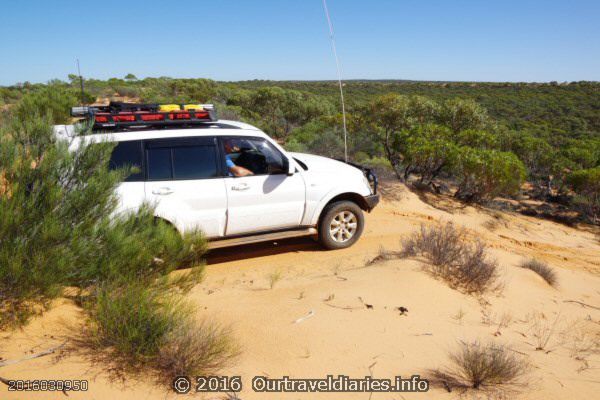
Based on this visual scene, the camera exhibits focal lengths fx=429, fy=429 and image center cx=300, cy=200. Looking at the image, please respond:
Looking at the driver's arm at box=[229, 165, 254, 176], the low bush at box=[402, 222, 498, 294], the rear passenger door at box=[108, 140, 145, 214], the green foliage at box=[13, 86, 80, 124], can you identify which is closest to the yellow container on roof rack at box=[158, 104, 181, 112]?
the rear passenger door at box=[108, 140, 145, 214]

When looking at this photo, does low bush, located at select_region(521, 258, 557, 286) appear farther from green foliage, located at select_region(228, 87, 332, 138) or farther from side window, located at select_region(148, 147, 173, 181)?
green foliage, located at select_region(228, 87, 332, 138)

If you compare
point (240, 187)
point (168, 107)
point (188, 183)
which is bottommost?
point (240, 187)

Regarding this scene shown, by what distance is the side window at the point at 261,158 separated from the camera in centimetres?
609

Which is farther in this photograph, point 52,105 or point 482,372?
point 52,105

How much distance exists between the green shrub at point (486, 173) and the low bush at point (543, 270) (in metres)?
5.61

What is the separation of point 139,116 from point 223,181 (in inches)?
53.6

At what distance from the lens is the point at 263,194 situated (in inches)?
235

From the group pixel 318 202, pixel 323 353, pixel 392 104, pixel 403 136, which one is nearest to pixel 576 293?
pixel 318 202

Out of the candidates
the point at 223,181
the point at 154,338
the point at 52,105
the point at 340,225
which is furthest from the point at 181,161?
the point at 52,105

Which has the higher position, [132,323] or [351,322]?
[132,323]

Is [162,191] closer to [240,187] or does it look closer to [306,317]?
[240,187]

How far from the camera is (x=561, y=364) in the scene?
4.04 metres

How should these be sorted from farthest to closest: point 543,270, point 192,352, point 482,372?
point 543,270 < point 482,372 < point 192,352

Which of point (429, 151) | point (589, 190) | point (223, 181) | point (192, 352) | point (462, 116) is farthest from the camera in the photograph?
point (462, 116)
